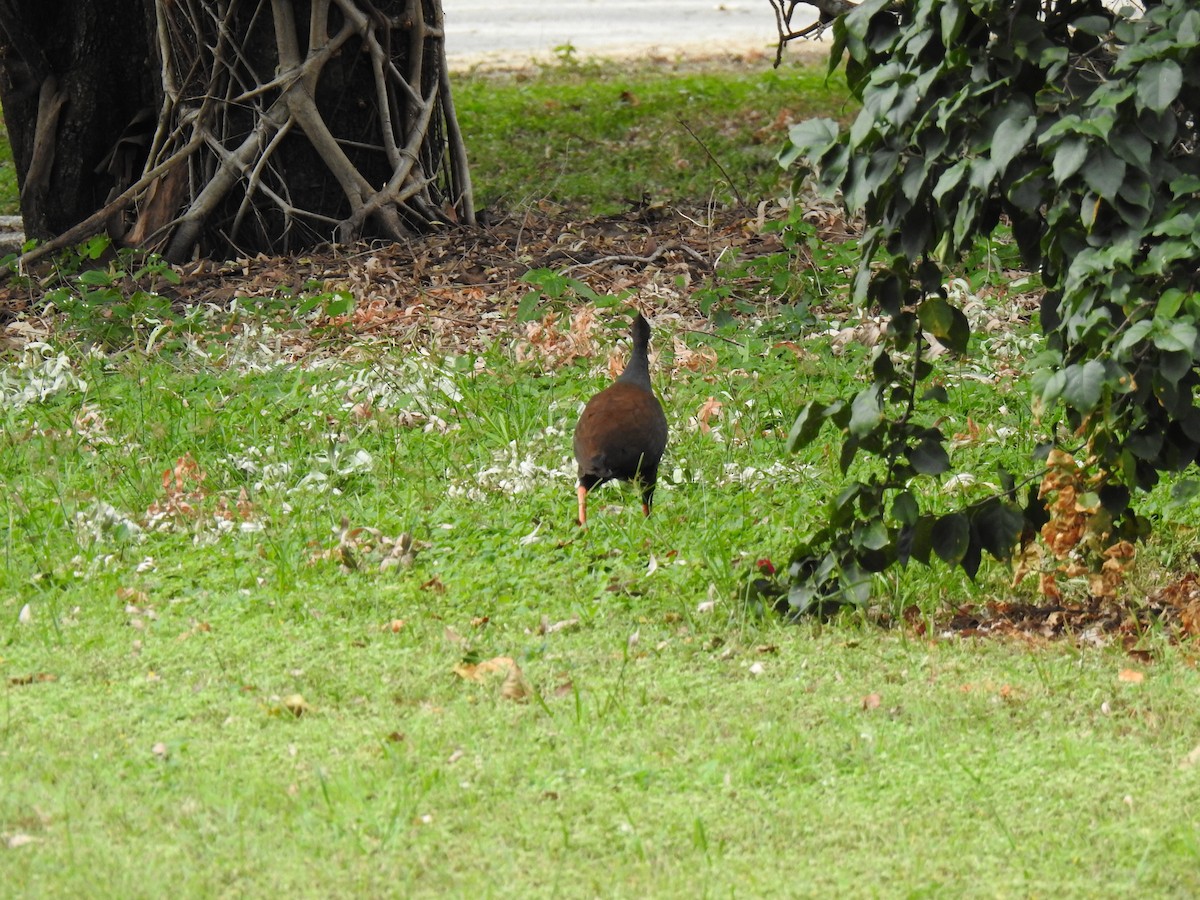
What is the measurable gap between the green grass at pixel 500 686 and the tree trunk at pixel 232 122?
2.51m

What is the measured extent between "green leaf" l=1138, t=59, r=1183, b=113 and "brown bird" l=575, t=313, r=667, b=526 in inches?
96.7

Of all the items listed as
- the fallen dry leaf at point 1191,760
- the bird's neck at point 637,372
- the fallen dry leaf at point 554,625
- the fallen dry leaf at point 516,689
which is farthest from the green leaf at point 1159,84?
the bird's neck at point 637,372

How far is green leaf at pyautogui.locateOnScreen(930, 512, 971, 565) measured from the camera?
14.3 ft

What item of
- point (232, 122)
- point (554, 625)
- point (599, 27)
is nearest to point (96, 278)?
point (232, 122)

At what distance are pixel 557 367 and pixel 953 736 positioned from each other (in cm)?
385

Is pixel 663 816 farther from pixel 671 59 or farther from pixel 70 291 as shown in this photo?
pixel 671 59

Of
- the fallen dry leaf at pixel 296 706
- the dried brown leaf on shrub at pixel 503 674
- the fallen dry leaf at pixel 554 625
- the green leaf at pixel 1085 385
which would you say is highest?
the green leaf at pixel 1085 385

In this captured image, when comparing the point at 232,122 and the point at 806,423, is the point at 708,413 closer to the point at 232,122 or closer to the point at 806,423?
the point at 806,423

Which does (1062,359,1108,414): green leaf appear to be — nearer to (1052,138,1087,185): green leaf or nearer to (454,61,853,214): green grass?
(1052,138,1087,185): green leaf

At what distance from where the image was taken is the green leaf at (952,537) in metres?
4.37

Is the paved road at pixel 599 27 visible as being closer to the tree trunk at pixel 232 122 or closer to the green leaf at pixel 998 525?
the tree trunk at pixel 232 122

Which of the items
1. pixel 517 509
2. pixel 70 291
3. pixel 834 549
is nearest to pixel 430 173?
pixel 70 291

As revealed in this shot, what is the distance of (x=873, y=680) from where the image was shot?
14.4 feet

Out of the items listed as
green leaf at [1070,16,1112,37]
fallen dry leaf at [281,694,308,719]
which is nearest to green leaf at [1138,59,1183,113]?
green leaf at [1070,16,1112,37]
